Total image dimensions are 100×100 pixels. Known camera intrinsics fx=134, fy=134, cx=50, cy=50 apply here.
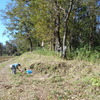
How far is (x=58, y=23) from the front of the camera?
10469mm

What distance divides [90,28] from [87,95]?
42.2 feet

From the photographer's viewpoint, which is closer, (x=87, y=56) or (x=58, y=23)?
(x=87, y=56)

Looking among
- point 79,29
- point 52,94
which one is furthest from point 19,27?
point 52,94

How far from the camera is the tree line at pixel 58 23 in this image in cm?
968

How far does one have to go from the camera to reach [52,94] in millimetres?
4387

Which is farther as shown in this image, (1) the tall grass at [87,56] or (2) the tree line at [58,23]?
(2) the tree line at [58,23]

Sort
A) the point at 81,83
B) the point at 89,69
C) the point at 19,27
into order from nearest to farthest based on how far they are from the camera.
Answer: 1. the point at 81,83
2. the point at 89,69
3. the point at 19,27

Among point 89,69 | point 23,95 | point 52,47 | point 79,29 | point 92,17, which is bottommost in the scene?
point 23,95

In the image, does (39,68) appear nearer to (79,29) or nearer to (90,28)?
(79,29)

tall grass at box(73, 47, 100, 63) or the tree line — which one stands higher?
the tree line

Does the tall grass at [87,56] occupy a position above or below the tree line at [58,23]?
below

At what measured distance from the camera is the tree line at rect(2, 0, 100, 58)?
9680mm

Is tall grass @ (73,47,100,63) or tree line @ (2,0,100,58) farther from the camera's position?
tree line @ (2,0,100,58)

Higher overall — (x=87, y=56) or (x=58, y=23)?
(x=58, y=23)
